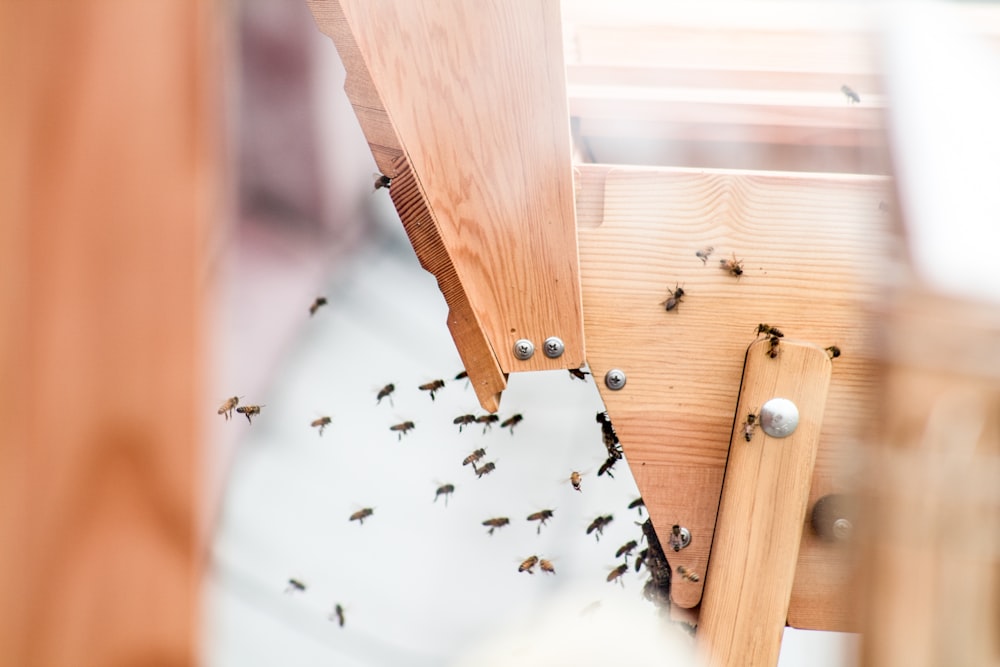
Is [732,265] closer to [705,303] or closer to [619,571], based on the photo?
[705,303]

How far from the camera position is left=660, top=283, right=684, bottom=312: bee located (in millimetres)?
989

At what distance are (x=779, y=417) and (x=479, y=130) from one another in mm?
459

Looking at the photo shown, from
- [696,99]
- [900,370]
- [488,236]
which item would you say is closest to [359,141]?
[696,99]

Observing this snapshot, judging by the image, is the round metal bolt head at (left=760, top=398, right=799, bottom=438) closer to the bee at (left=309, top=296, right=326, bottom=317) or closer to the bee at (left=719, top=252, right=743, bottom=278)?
the bee at (left=719, top=252, right=743, bottom=278)

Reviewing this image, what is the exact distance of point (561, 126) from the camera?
86 centimetres

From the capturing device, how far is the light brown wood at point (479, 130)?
82cm

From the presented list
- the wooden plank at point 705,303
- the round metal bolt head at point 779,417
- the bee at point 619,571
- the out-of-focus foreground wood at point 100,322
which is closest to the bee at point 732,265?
the wooden plank at point 705,303

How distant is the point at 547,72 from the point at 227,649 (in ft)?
6.63

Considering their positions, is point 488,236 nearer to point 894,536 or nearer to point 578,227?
point 578,227

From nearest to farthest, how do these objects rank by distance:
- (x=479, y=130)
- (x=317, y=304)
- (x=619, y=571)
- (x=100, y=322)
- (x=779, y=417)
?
(x=100, y=322), (x=479, y=130), (x=779, y=417), (x=619, y=571), (x=317, y=304)

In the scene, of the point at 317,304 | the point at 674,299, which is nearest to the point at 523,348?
the point at 674,299

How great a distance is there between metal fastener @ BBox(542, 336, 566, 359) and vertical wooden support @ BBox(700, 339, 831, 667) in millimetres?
219

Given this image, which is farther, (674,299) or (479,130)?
(674,299)

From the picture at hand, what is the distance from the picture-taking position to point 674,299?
3.26 ft
